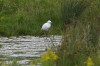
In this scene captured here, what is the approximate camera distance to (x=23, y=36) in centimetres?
1697

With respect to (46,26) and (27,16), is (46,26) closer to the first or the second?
(46,26)

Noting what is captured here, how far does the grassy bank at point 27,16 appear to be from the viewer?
17656 mm

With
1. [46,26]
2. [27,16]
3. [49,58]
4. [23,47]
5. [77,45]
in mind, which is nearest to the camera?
[49,58]

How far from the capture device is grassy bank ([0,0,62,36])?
17.7 metres

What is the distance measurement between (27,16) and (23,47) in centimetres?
560

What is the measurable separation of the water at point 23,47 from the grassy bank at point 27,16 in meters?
1.09

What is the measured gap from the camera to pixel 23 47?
45.6 ft

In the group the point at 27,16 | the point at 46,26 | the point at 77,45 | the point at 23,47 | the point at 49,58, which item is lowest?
the point at 49,58

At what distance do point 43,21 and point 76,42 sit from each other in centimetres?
1079

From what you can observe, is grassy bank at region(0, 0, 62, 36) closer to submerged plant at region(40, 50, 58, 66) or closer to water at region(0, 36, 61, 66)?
water at region(0, 36, 61, 66)

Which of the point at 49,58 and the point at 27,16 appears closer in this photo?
the point at 49,58

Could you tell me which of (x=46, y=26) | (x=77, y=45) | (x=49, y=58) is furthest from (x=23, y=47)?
(x=49, y=58)

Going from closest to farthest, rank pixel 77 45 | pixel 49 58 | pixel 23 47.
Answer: pixel 49 58, pixel 77 45, pixel 23 47

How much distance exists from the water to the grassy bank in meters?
1.09
